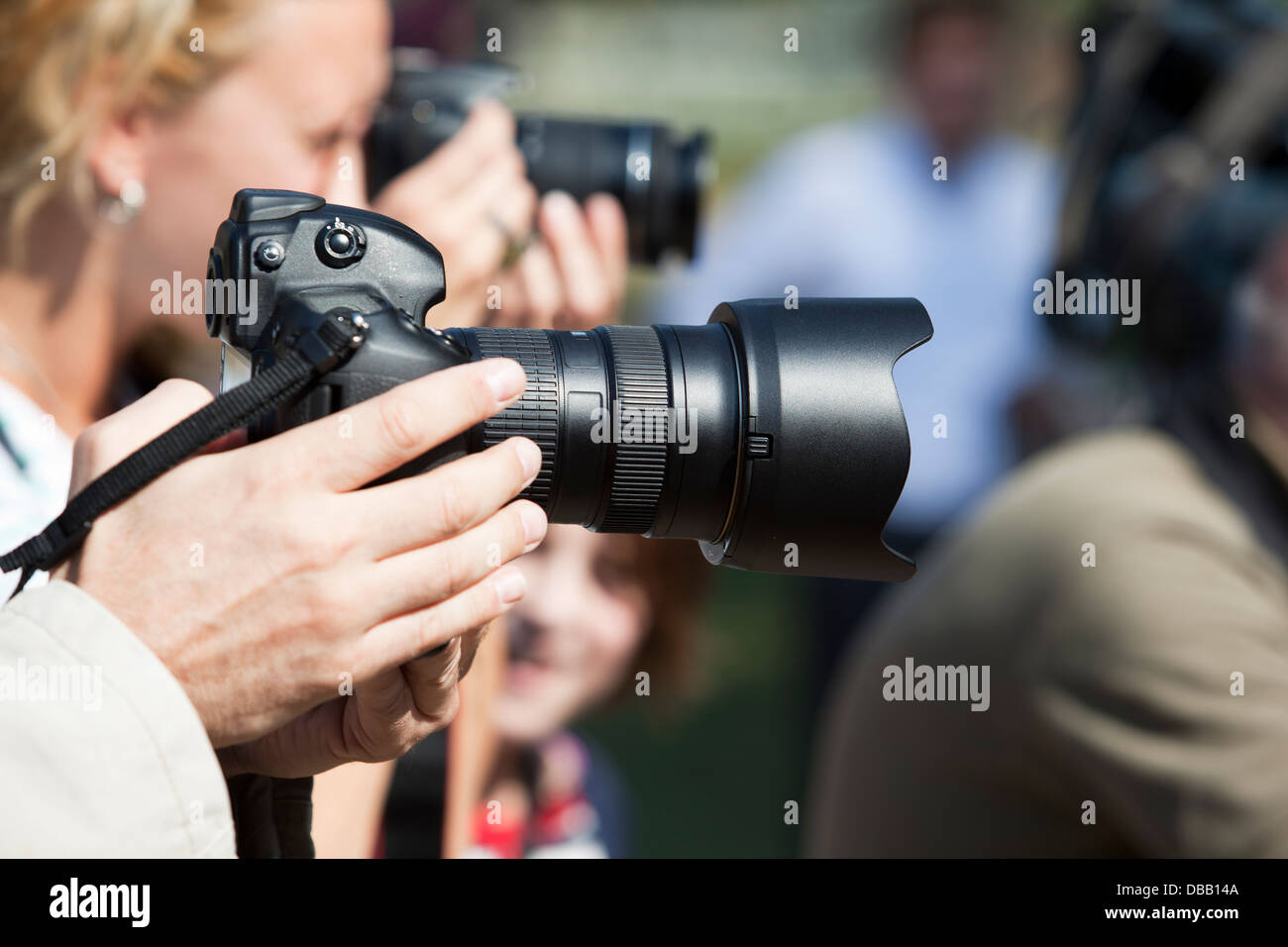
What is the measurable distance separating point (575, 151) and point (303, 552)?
41.5 inches

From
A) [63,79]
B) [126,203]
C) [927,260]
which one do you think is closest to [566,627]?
[126,203]

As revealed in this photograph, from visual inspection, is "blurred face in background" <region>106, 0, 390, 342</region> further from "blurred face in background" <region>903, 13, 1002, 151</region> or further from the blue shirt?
"blurred face in background" <region>903, 13, 1002, 151</region>

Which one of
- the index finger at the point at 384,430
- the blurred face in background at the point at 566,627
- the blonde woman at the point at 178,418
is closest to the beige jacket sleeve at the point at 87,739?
the blonde woman at the point at 178,418

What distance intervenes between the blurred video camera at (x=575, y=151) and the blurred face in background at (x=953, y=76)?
1767mm

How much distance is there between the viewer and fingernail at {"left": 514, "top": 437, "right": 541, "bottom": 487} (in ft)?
2.79

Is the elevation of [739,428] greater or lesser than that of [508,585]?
greater

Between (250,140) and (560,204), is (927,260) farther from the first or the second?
(250,140)

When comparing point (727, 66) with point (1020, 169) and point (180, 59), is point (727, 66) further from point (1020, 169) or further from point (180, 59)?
point (180, 59)

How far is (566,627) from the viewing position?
208 centimetres

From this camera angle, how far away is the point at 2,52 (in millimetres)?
1291

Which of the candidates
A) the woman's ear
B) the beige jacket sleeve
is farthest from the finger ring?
the beige jacket sleeve

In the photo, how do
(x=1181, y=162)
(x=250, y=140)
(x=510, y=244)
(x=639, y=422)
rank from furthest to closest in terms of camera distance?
(x=1181, y=162) < (x=510, y=244) < (x=250, y=140) < (x=639, y=422)

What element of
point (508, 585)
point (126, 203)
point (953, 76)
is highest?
point (953, 76)

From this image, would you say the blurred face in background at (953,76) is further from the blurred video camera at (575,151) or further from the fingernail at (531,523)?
the fingernail at (531,523)
